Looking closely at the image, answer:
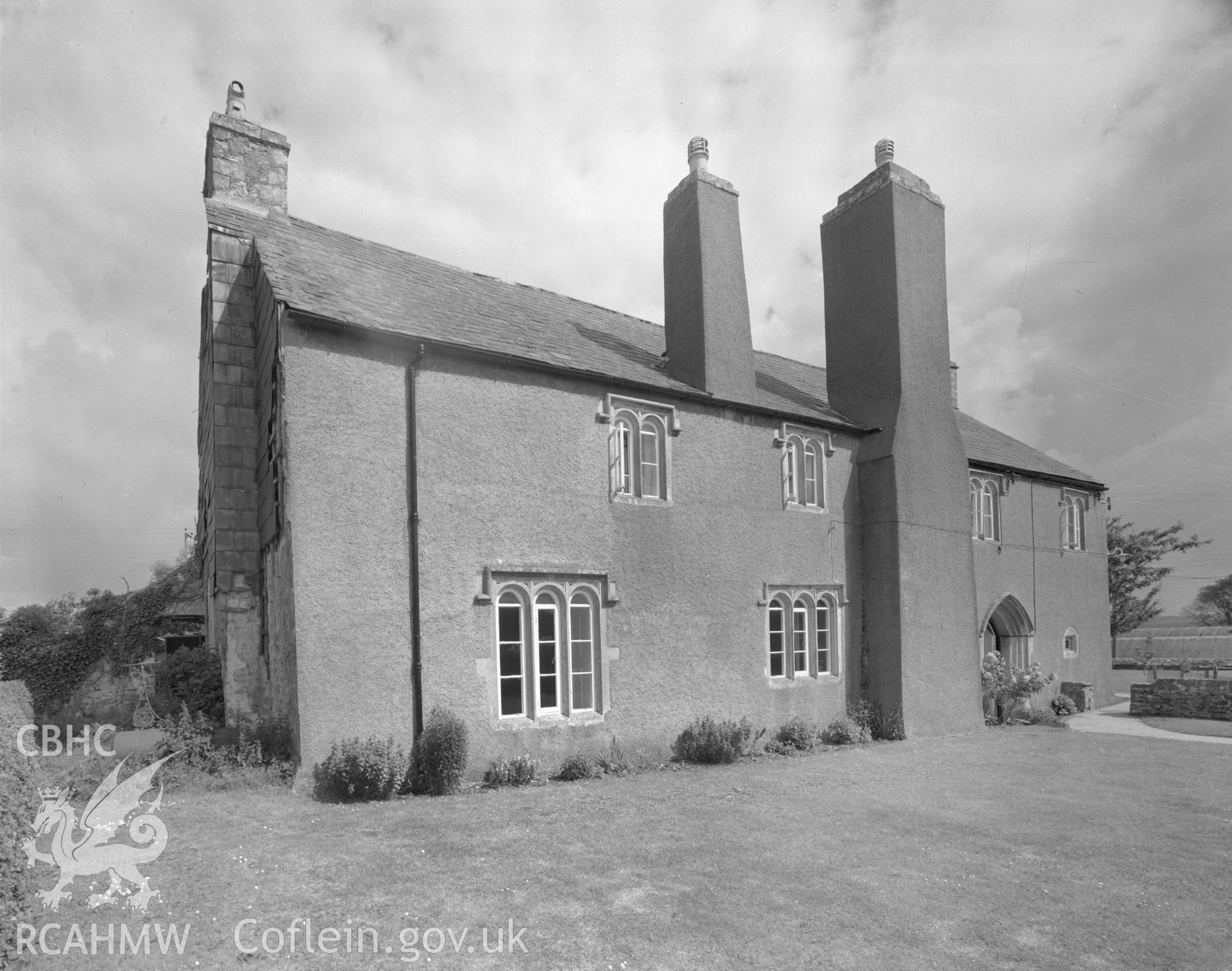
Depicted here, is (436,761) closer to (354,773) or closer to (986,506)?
(354,773)

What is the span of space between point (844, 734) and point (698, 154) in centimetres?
1171

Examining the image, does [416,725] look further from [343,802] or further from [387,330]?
Result: [387,330]

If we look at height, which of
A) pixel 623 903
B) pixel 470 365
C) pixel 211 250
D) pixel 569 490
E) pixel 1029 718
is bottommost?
pixel 1029 718

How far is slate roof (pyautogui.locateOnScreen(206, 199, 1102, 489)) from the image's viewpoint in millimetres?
11625

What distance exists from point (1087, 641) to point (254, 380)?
891 inches

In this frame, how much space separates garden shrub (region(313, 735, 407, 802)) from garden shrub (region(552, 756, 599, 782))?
2.64 meters

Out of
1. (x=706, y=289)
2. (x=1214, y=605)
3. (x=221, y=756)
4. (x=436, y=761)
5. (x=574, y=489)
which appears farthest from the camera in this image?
(x=1214, y=605)

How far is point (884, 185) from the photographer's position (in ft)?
56.0

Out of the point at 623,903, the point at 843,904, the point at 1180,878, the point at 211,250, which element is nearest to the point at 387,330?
the point at 211,250

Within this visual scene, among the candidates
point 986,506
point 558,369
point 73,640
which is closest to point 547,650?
point 558,369

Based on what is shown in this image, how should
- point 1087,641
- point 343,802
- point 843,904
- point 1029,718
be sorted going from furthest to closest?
point 1087,641 < point 1029,718 < point 343,802 < point 843,904

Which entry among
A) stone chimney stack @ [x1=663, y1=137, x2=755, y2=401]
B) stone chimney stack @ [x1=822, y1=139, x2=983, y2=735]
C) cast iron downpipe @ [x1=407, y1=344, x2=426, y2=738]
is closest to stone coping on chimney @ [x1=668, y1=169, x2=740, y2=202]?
stone chimney stack @ [x1=663, y1=137, x2=755, y2=401]

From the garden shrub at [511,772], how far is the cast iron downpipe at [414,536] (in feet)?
3.94

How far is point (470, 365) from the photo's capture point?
38.6ft
